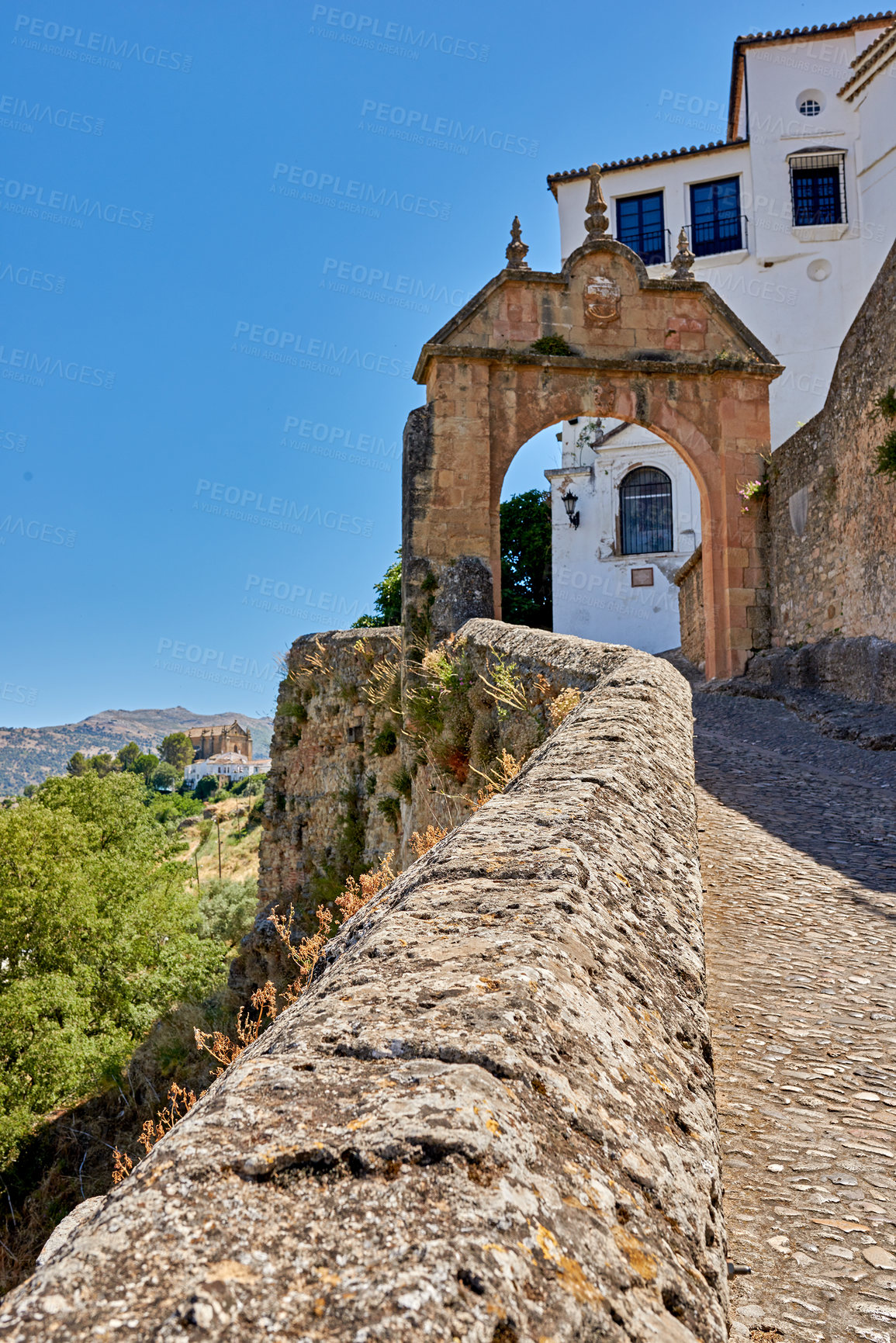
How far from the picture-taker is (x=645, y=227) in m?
26.8

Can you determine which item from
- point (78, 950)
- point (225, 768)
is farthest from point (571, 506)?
point (225, 768)

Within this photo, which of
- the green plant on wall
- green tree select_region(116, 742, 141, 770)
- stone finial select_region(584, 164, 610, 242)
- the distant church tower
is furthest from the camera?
the distant church tower

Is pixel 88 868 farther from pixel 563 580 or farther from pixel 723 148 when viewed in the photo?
pixel 723 148

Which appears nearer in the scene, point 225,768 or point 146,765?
point 146,765

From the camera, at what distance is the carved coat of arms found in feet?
38.9

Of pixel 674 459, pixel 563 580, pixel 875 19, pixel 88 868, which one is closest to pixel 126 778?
pixel 88 868

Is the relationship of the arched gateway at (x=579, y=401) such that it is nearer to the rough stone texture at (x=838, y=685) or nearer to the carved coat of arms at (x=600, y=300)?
the carved coat of arms at (x=600, y=300)

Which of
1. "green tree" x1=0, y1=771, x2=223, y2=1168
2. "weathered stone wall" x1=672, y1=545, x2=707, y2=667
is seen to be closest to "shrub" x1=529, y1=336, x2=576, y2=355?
"weathered stone wall" x1=672, y1=545, x2=707, y2=667

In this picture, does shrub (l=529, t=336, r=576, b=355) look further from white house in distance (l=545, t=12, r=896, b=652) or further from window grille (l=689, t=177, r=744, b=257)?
window grille (l=689, t=177, r=744, b=257)

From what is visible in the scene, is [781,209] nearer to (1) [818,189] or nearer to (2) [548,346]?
(1) [818,189]

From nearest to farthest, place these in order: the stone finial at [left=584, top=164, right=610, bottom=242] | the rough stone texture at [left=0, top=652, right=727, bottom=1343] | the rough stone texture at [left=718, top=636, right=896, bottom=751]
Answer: the rough stone texture at [left=0, top=652, right=727, bottom=1343], the rough stone texture at [left=718, top=636, right=896, bottom=751], the stone finial at [left=584, top=164, right=610, bottom=242]

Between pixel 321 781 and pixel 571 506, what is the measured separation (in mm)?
13317

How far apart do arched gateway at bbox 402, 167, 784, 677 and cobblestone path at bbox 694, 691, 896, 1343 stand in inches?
248

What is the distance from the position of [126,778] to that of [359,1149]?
26272mm
